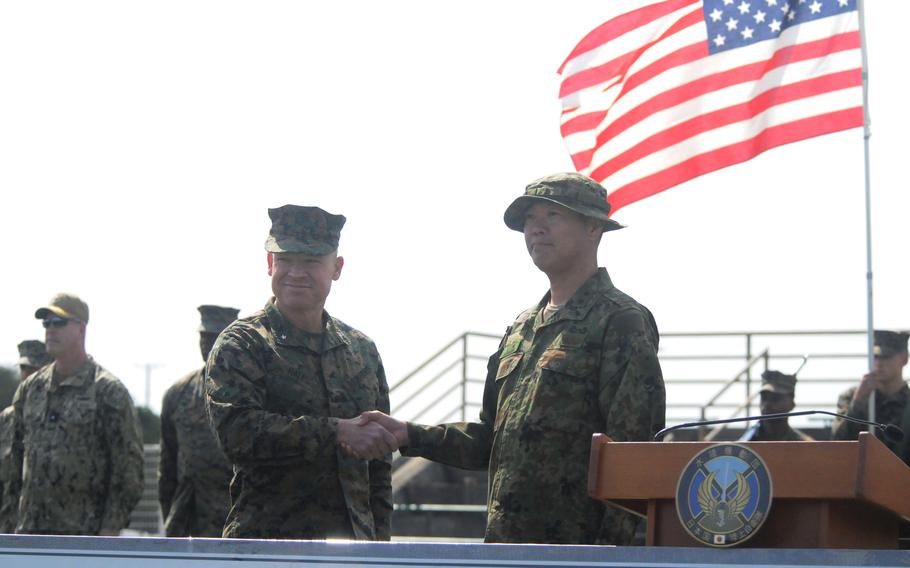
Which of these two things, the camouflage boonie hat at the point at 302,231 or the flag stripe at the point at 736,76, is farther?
the flag stripe at the point at 736,76

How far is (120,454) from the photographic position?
859 centimetres

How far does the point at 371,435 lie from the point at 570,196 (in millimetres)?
1111

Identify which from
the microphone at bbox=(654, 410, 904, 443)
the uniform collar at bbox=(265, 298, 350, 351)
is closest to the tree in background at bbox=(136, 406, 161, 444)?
the uniform collar at bbox=(265, 298, 350, 351)

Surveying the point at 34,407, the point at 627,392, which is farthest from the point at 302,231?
the point at 34,407

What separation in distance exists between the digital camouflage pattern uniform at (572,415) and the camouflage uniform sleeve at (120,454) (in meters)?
4.07

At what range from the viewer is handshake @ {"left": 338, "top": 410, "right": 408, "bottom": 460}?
486 cm

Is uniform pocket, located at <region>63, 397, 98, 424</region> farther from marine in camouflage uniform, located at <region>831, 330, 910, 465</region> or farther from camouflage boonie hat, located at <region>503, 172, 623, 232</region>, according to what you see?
marine in camouflage uniform, located at <region>831, 330, 910, 465</region>

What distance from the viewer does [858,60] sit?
8000 mm

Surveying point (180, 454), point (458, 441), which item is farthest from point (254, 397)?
point (180, 454)

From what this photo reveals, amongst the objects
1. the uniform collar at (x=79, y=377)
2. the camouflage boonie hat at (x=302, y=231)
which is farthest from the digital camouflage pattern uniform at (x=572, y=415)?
the uniform collar at (x=79, y=377)

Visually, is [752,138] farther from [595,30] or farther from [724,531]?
[724,531]

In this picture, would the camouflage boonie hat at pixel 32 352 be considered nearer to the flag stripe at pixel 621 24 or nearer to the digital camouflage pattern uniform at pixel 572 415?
the flag stripe at pixel 621 24

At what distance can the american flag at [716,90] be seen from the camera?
798cm

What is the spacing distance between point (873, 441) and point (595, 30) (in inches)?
220
